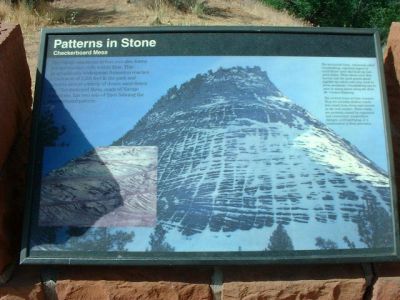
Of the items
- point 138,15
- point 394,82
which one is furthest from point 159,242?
point 138,15

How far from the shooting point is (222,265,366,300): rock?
7.23 ft

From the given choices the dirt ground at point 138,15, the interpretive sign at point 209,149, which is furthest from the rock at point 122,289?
the dirt ground at point 138,15

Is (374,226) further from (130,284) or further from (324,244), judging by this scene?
(130,284)

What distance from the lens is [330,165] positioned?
2.30m

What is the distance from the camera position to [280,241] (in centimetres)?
218

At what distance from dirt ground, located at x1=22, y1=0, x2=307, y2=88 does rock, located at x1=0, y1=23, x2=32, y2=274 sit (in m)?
4.25

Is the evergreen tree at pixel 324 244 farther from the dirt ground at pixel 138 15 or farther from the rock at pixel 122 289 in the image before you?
the dirt ground at pixel 138 15

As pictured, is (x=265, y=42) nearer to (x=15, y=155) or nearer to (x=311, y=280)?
(x=311, y=280)

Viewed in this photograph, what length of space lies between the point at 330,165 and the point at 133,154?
32.1 inches

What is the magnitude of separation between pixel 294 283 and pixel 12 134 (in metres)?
1.34

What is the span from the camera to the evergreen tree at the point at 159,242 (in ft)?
7.09

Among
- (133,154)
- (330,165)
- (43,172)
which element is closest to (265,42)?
(330,165)

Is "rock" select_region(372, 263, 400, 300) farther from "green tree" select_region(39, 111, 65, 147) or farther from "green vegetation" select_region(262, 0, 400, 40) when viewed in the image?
"green vegetation" select_region(262, 0, 400, 40)

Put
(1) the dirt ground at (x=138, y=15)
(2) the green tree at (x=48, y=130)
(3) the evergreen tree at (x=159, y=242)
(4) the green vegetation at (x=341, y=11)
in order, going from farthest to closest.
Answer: (4) the green vegetation at (x=341, y=11) → (1) the dirt ground at (x=138, y=15) → (2) the green tree at (x=48, y=130) → (3) the evergreen tree at (x=159, y=242)
